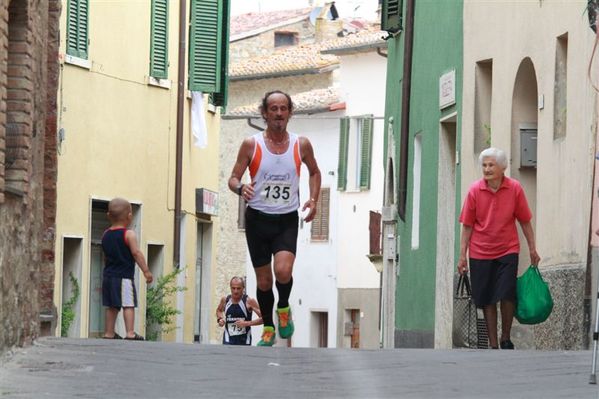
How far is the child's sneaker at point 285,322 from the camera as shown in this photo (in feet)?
49.7

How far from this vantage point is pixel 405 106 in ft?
91.4

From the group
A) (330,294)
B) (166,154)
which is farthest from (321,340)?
(166,154)

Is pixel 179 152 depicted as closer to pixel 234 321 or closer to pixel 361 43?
pixel 234 321

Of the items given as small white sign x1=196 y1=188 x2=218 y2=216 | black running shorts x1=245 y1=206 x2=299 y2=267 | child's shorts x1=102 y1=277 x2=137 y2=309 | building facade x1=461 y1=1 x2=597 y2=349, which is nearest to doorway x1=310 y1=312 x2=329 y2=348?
small white sign x1=196 y1=188 x2=218 y2=216

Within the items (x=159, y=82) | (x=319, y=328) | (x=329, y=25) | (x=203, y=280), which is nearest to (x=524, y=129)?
(x=159, y=82)

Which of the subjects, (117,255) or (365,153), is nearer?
(117,255)

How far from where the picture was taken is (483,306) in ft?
53.6

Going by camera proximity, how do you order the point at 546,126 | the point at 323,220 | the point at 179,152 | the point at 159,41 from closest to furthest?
1. the point at 546,126
2. the point at 159,41
3. the point at 179,152
4. the point at 323,220

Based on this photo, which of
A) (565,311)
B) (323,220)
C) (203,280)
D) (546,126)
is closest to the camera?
(565,311)

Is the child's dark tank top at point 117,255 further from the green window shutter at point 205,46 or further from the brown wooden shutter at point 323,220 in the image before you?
the brown wooden shutter at point 323,220

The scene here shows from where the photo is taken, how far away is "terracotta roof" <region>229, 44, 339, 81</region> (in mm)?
56094

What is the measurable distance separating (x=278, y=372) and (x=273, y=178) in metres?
3.19

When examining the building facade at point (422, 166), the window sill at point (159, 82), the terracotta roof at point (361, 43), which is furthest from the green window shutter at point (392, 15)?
the terracotta roof at point (361, 43)

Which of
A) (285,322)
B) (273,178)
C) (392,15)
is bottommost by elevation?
(285,322)
